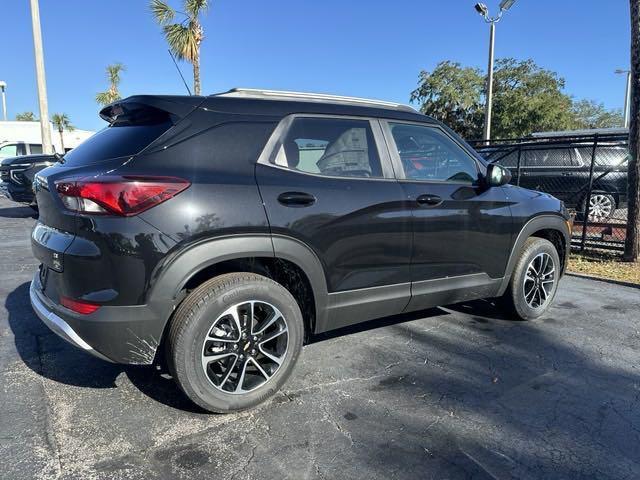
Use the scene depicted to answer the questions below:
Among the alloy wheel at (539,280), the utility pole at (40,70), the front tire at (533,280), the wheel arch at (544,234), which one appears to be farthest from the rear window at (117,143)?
the utility pole at (40,70)

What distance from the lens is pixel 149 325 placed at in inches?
99.1

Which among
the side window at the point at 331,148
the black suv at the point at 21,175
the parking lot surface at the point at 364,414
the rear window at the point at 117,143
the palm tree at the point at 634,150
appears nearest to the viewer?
the parking lot surface at the point at 364,414

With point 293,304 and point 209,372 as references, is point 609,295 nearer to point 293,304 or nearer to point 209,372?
point 293,304

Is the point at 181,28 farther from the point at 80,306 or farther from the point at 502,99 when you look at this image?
the point at 502,99

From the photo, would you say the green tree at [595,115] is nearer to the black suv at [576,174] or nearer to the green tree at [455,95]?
the green tree at [455,95]

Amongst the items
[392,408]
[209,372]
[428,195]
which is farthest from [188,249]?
[428,195]

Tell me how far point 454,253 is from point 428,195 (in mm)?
540

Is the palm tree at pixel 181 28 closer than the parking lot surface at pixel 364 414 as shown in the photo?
No

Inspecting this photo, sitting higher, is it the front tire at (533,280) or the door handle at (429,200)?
the door handle at (429,200)

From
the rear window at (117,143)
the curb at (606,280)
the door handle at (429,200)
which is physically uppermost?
the rear window at (117,143)

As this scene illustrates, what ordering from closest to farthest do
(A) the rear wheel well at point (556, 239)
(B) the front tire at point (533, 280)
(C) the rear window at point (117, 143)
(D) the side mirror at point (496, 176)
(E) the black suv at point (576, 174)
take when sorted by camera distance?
(C) the rear window at point (117, 143) < (D) the side mirror at point (496, 176) < (B) the front tire at point (533, 280) < (A) the rear wheel well at point (556, 239) < (E) the black suv at point (576, 174)

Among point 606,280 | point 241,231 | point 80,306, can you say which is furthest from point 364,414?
point 606,280

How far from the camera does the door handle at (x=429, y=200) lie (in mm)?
A: 3445

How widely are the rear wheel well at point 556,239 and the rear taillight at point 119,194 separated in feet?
11.7
